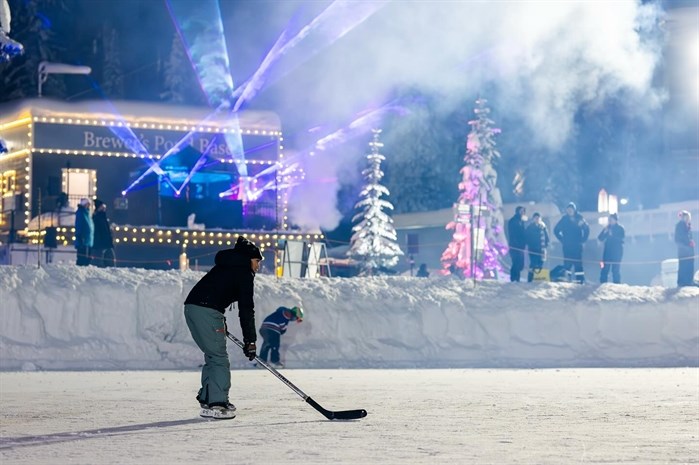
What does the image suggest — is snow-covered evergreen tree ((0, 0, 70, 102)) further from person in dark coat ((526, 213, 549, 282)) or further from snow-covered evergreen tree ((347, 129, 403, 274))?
person in dark coat ((526, 213, 549, 282))

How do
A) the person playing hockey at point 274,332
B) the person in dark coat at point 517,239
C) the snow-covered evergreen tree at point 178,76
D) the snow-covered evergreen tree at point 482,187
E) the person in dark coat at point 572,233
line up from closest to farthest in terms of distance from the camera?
the person playing hockey at point 274,332, the person in dark coat at point 572,233, the person in dark coat at point 517,239, the snow-covered evergreen tree at point 482,187, the snow-covered evergreen tree at point 178,76

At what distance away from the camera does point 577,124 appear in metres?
62.5

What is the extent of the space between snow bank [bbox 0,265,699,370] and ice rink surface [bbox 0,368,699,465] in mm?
3643

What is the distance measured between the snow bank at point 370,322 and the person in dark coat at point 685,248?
22.7 inches

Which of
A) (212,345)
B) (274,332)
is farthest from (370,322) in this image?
(212,345)

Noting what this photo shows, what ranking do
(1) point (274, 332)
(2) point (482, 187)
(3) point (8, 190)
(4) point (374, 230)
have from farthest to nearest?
(4) point (374, 230), (2) point (482, 187), (3) point (8, 190), (1) point (274, 332)

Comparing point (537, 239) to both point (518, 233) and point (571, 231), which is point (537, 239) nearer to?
point (518, 233)

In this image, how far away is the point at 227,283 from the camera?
10930 mm

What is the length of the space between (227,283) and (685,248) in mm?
16967

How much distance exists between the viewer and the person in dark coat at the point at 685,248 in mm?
25500

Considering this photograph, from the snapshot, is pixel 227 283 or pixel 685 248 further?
pixel 685 248

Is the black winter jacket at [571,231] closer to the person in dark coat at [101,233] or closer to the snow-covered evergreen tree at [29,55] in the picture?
the person in dark coat at [101,233]

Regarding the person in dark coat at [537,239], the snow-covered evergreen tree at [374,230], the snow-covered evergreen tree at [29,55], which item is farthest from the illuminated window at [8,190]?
the snow-covered evergreen tree at [29,55]

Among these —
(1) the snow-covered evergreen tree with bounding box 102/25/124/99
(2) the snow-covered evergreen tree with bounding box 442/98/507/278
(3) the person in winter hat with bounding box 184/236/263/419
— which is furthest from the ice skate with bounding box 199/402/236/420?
(1) the snow-covered evergreen tree with bounding box 102/25/124/99
